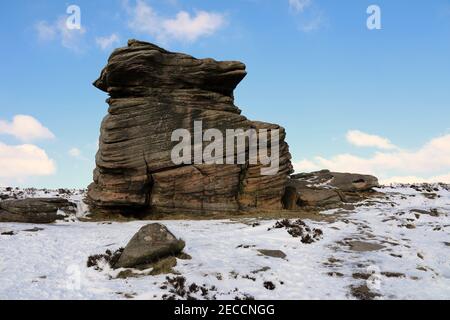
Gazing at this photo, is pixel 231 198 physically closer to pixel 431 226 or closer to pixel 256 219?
pixel 256 219

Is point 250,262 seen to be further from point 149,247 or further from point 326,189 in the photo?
point 326,189

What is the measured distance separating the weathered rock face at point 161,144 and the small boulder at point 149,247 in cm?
1274

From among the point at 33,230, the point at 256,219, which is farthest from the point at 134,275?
the point at 256,219

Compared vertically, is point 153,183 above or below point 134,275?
above

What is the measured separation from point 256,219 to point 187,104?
11.0 metres

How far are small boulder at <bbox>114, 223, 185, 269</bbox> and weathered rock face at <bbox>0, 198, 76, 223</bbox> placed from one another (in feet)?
43.9

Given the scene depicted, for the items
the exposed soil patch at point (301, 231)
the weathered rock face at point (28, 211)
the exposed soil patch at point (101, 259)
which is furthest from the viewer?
the weathered rock face at point (28, 211)

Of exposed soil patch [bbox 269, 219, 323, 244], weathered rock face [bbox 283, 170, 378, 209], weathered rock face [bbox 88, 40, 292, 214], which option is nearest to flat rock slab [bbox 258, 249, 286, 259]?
exposed soil patch [bbox 269, 219, 323, 244]

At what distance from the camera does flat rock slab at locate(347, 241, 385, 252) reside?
21.7 metres

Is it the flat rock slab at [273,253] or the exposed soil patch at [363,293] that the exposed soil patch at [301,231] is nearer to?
the flat rock slab at [273,253]

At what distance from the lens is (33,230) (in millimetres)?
25594

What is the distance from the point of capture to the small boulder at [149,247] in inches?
719

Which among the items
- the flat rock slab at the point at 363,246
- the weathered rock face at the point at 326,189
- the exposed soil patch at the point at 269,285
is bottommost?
the exposed soil patch at the point at 269,285

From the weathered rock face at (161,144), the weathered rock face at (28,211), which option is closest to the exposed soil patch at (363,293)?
the weathered rock face at (161,144)
